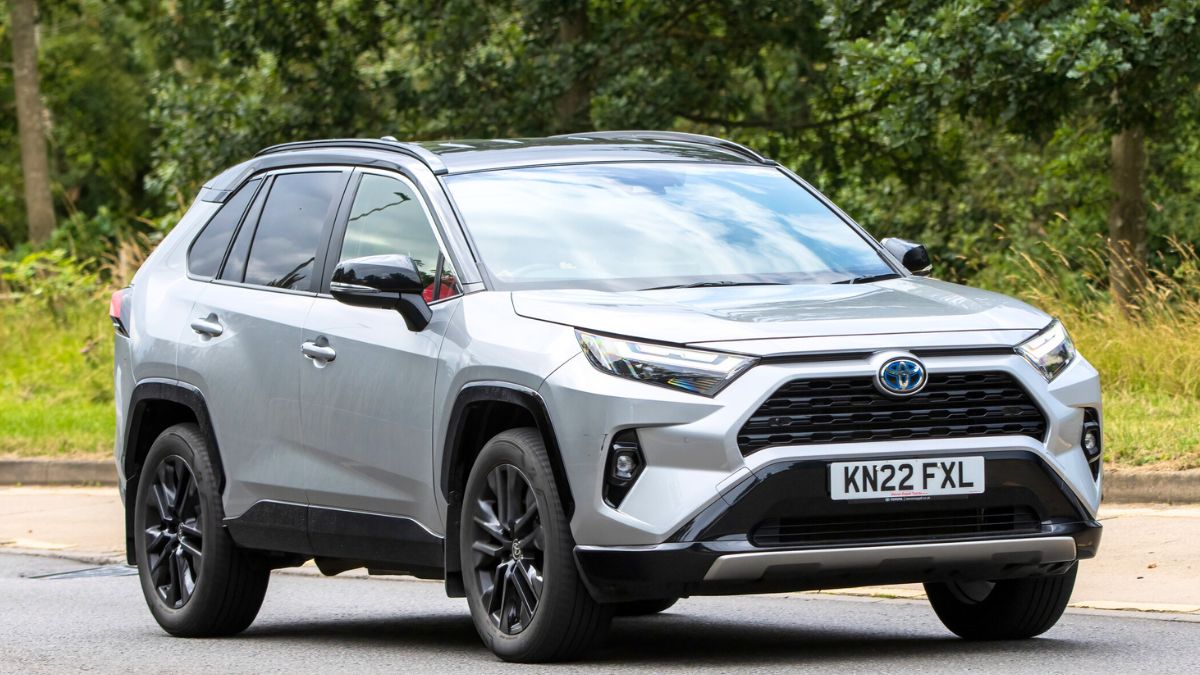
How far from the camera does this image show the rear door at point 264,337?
745 cm

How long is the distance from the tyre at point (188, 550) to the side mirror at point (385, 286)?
1518mm

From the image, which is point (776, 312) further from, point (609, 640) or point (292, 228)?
point (292, 228)

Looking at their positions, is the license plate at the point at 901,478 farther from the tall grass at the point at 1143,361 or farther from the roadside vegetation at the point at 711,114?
the roadside vegetation at the point at 711,114

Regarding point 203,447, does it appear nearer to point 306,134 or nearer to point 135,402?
point 135,402

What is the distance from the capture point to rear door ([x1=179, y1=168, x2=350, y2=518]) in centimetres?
745

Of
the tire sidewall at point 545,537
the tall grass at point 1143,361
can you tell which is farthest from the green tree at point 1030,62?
the tire sidewall at point 545,537

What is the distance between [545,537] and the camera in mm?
6145

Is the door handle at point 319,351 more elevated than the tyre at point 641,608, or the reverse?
the door handle at point 319,351

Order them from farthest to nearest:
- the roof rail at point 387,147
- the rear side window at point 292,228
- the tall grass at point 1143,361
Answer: the tall grass at point 1143,361 → the rear side window at point 292,228 → the roof rail at point 387,147

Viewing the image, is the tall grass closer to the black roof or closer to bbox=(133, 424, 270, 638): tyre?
the black roof

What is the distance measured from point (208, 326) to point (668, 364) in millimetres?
2707

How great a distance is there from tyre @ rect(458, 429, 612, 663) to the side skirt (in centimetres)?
29

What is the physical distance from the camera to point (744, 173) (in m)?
7.70

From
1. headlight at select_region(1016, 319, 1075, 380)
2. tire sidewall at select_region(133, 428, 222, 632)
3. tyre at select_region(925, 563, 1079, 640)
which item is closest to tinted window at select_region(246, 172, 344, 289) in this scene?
tire sidewall at select_region(133, 428, 222, 632)
